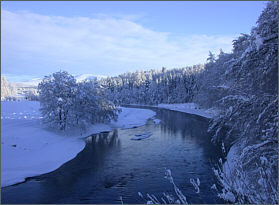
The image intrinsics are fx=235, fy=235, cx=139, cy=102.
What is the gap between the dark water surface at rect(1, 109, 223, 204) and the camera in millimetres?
14086

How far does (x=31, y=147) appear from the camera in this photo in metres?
23.6

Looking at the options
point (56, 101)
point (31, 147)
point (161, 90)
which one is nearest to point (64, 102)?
point (56, 101)

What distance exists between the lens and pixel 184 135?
1250 inches

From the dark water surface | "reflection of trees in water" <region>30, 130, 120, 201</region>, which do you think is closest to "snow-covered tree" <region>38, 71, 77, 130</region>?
"reflection of trees in water" <region>30, 130, 120, 201</region>

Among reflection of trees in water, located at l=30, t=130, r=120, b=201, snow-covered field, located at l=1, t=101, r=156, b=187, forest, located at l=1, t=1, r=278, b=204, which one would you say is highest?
forest, located at l=1, t=1, r=278, b=204

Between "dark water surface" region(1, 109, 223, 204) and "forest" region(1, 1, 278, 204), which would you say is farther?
"dark water surface" region(1, 109, 223, 204)

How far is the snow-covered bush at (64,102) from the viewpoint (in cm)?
3148

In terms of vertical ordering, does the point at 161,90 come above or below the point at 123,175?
above

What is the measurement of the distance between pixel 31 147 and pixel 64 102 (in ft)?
30.9

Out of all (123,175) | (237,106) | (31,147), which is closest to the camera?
(237,106)

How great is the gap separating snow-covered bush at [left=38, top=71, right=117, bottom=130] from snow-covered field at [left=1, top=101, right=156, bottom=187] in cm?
156

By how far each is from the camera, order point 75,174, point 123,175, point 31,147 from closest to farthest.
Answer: point 123,175, point 75,174, point 31,147

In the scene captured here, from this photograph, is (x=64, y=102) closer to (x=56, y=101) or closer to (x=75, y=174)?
(x=56, y=101)

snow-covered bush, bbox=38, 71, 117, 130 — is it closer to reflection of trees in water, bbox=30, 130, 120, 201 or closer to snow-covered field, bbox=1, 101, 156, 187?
snow-covered field, bbox=1, 101, 156, 187
